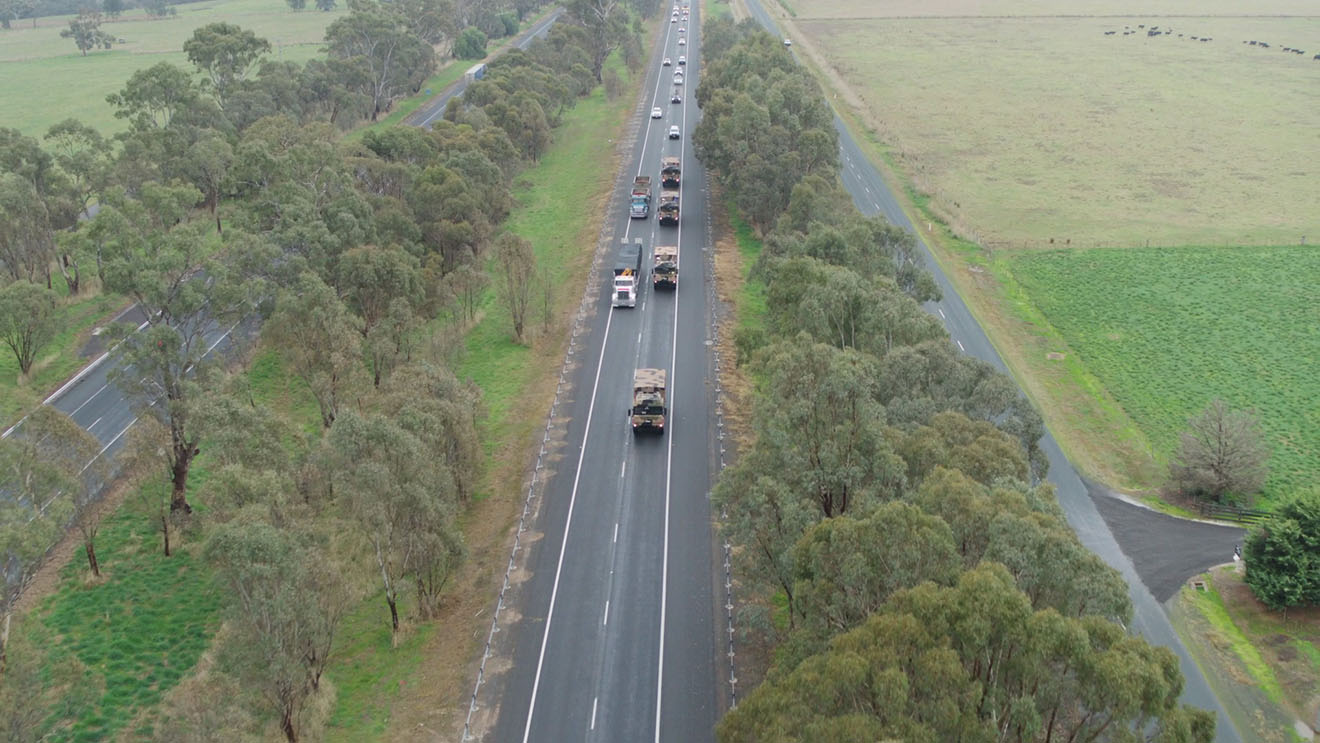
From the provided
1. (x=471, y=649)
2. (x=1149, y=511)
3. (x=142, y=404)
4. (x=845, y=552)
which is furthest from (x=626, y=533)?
(x=1149, y=511)

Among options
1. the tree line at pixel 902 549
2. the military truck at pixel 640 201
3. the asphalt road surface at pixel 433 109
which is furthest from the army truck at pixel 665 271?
the asphalt road surface at pixel 433 109

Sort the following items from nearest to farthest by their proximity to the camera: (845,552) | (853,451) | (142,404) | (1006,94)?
1. (845,552)
2. (853,451)
3. (142,404)
4. (1006,94)

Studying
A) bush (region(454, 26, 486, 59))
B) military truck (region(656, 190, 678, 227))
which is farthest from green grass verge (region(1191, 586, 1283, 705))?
bush (region(454, 26, 486, 59))

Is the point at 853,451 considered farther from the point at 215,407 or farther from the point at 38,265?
the point at 38,265

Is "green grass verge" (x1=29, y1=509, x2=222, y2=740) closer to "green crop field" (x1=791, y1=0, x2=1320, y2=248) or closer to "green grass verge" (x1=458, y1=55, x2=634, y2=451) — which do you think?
"green grass verge" (x1=458, y1=55, x2=634, y2=451)

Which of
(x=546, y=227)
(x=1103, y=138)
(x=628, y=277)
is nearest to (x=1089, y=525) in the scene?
(x=628, y=277)

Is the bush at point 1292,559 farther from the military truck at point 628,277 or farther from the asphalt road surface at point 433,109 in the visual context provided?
the asphalt road surface at point 433,109
